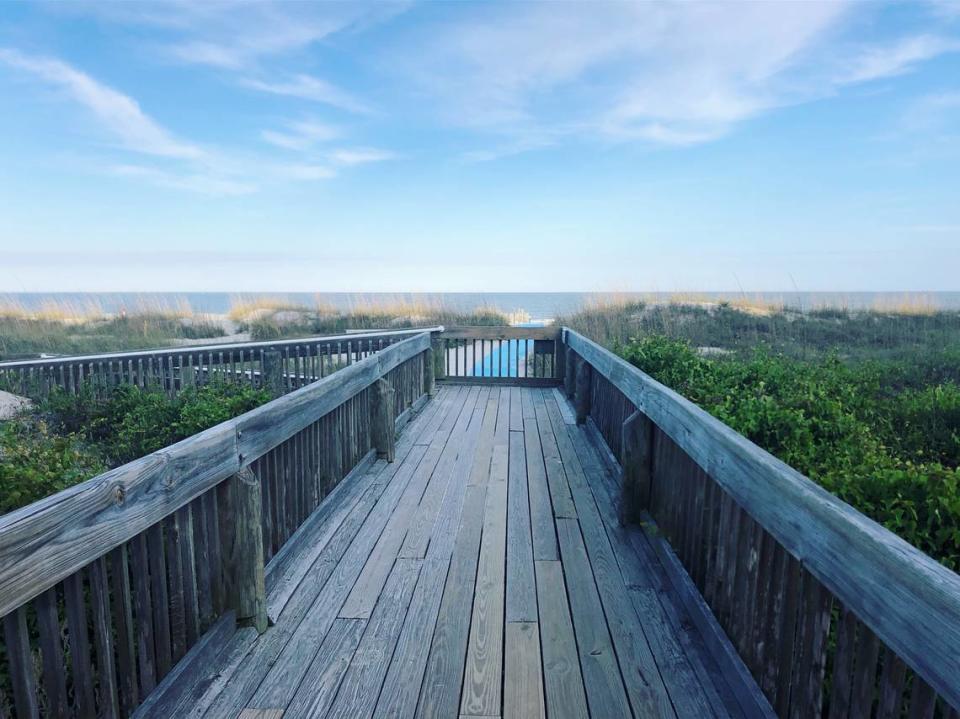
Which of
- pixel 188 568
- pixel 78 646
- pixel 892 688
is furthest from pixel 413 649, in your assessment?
pixel 892 688

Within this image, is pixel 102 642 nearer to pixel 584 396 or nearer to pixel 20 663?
pixel 20 663

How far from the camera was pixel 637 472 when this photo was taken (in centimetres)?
307

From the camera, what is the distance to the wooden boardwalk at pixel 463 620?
1.70 meters

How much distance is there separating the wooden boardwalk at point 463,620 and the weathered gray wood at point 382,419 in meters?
0.47

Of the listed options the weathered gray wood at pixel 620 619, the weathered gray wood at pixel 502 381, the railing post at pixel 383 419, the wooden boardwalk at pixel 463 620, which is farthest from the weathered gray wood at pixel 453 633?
the weathered gray wood at pixel 502 381

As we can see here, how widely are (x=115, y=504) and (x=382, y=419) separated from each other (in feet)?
9.50

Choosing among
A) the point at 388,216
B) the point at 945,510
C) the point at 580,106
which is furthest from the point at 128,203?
the point at 945,510

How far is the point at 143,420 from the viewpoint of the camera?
20.5 ft

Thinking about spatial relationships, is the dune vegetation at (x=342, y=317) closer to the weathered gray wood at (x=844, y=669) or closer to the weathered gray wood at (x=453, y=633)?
the weathered gray wood at (x=453, y=633)

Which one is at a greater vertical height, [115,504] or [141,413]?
[115,504]

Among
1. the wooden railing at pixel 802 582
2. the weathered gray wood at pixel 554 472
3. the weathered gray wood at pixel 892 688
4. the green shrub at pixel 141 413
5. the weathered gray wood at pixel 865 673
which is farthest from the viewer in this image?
the green shrub at pixel 141 413

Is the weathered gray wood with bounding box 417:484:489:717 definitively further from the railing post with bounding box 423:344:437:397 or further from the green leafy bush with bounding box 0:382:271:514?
the railing post with bounding box 423:344:437:397

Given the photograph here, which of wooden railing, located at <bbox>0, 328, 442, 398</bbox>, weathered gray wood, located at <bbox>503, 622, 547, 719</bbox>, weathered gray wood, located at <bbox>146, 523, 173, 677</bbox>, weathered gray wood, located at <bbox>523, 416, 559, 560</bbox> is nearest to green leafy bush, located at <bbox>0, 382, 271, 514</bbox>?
wooden railing, located at <bbox>0, 328, 442, 398</bbox>

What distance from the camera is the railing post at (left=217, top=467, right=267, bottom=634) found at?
1.99 meters
